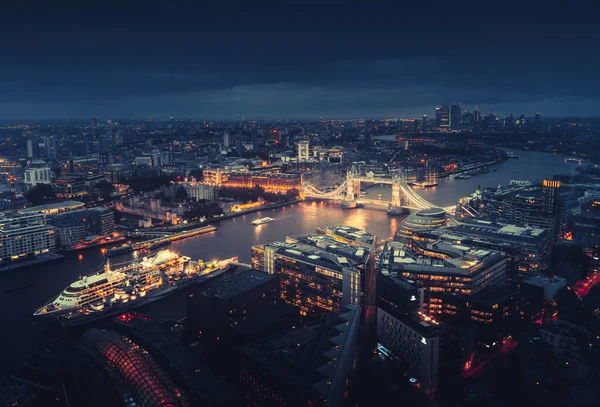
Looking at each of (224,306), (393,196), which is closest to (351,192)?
(393,196)

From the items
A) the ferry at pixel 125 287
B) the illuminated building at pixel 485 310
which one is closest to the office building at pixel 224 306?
the ferry at pixel 125 287

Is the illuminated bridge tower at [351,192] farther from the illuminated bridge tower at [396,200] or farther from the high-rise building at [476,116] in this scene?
the high-rise building at [476,116]

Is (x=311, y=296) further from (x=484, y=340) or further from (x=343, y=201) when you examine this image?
(x=343, y=201)

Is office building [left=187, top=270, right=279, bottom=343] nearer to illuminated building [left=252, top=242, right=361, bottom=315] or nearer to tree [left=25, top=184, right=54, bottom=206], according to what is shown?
illuminated building [left=252, top=242, right=361, bottom=315]

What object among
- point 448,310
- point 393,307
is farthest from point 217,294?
point 448,310

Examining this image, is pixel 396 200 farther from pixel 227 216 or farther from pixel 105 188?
pixel 105 188

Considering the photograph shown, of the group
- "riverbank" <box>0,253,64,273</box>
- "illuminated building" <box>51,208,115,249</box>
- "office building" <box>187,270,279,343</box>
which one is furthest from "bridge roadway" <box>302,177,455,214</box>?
"riverbank" <box>0,253,64,273</box>
